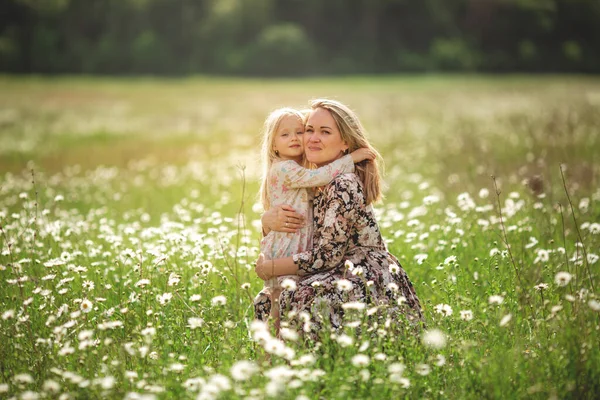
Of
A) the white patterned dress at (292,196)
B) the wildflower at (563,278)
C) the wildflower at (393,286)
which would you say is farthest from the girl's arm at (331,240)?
the wildflower at (563,278)

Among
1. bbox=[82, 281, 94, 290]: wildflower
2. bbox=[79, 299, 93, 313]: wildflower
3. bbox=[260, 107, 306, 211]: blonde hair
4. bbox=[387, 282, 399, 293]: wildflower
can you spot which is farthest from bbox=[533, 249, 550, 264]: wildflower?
bbox=[82, 281, 94, 290]: wildflower

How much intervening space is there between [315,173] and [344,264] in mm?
669

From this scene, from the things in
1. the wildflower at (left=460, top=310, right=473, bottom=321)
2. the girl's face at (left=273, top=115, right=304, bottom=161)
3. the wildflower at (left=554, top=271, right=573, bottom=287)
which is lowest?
the wildflower at (left=460, top=310, right=473, bottom=321)

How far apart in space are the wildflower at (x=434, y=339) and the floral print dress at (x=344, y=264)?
23cm

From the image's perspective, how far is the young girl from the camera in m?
4.71

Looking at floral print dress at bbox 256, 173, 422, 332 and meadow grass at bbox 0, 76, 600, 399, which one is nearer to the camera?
meadow grass at bbox 0, 76, 600, 399

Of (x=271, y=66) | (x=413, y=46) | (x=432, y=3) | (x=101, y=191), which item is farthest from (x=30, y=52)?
(x=101, y=191)

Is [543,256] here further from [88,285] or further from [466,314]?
[88,285]

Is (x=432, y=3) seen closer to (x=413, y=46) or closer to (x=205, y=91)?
(x=413, y=46)

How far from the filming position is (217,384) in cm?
314

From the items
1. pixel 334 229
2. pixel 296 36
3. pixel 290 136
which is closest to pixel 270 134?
pixel 290 136

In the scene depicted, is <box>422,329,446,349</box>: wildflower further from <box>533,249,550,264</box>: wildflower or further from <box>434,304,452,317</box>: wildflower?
<box>533,249,550,264</box>: wildflower

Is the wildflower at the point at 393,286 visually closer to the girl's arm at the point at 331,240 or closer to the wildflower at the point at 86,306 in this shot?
the girl's arm at the point at 331,240

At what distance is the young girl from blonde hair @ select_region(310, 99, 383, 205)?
11 cm
